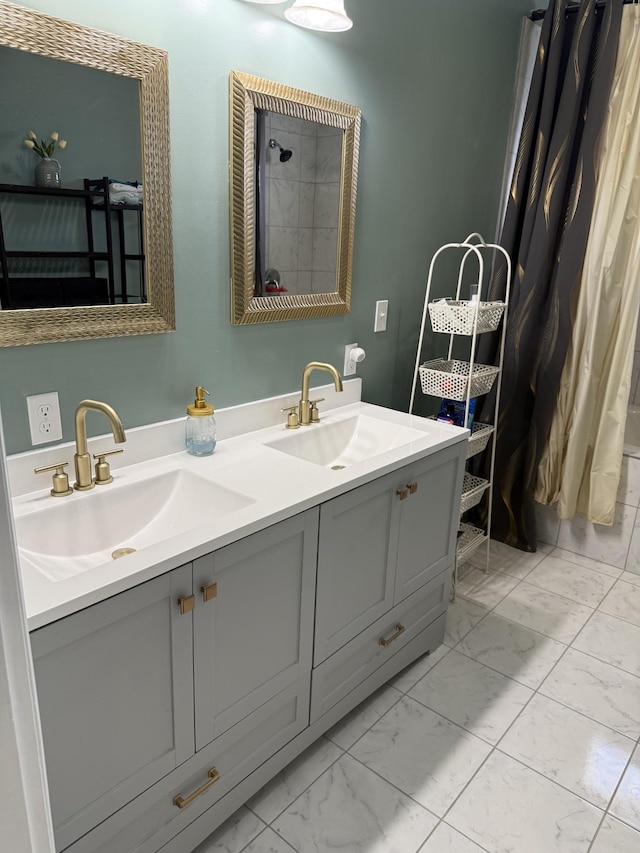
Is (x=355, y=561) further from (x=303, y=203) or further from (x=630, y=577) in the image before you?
(x=630, y=577)

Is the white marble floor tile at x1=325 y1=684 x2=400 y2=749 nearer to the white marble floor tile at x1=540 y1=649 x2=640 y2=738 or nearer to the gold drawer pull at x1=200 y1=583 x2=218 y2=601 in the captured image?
the white marble floor tile at x1=540 y1=649 x2=640 y2=738

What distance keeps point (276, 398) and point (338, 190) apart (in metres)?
0.71

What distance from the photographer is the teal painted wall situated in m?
1.48

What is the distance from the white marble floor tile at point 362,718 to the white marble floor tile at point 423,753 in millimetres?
21

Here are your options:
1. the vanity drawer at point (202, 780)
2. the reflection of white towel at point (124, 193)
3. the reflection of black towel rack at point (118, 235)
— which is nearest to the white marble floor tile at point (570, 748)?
the vanity drawer at point (202, 780)

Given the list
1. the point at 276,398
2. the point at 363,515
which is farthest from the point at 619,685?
the point at 276,398

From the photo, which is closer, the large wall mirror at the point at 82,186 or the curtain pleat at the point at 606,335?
the large wall mirror at the point at 82,186

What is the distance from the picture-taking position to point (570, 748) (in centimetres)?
182

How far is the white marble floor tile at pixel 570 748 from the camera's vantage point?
5.58 feet

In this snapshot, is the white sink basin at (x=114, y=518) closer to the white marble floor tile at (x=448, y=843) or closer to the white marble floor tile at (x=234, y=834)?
the white marble floor tile at (x=234, y=834)

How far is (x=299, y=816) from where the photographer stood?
1.56 meters

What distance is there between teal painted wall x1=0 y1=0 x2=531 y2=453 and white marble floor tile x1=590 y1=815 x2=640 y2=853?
1.50m

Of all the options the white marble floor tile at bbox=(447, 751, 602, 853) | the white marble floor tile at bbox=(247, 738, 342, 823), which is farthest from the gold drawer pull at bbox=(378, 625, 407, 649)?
the white marble floor tile at bbox=(447, 751, 602, 853)

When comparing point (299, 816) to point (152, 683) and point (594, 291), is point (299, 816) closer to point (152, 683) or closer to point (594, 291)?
point (152, 683)
